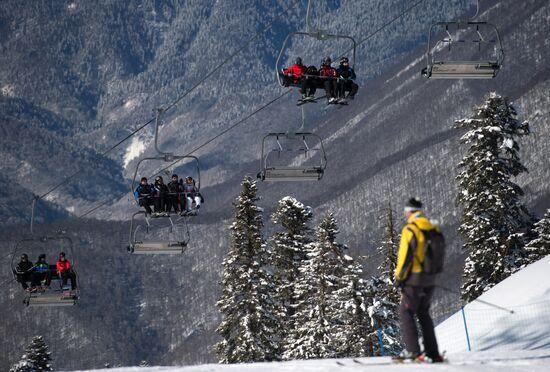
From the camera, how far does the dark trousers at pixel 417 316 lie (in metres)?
13.0

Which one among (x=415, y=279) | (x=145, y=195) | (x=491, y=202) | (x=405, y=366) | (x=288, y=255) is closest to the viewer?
(x=415, y=279)

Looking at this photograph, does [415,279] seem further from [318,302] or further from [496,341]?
[318,302]

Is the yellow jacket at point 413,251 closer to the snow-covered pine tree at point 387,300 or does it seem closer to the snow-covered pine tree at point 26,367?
the snow-covered pine tree at point 387,300

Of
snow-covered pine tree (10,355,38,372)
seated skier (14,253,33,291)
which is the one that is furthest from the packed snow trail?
snow-covered pine tree (10,355,38,372)

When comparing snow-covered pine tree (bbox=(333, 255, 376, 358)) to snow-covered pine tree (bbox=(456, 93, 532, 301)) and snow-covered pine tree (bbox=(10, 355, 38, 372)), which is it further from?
snow-covered pine tree (bbox=(10, 355, 38, 372))

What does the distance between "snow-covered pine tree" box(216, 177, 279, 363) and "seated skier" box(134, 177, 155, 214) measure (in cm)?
1050

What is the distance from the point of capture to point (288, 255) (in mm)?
46250

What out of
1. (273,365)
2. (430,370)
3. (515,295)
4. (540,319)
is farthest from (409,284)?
(515,295)

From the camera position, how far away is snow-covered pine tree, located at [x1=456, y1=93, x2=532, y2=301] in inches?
1489

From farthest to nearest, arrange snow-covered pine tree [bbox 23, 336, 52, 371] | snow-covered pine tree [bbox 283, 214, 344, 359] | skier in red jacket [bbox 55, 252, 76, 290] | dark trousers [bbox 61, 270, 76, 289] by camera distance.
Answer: snow-covered pine tree [bbox 23, 336, 52, 371]
snow-covered pine tree [bbox 283, 214, 344, 359]
skier in red jacket [bbox 55, 252, 76, 290]
dark trousers [bbox 61, 270, 76, 289]

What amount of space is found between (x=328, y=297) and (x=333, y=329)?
5.25 ft

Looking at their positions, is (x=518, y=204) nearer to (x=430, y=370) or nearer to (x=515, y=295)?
(x=515, y=295)

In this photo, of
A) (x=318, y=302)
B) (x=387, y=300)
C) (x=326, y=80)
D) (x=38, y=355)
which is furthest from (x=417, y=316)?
(x=38, y=355)

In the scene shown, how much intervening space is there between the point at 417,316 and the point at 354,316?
2579 centimetres
